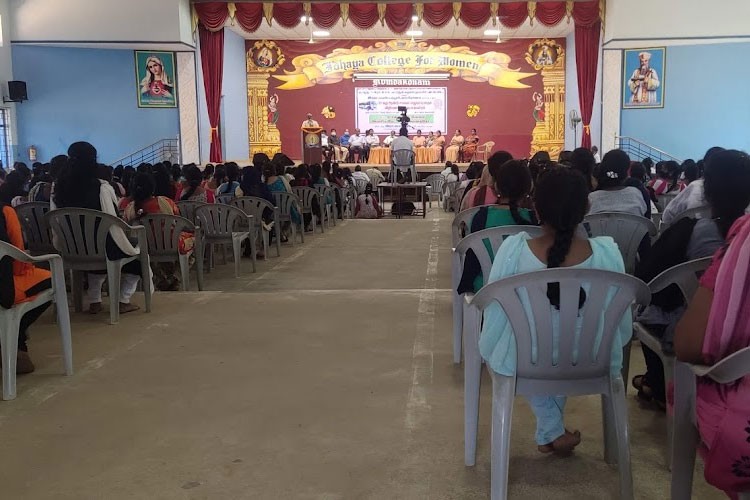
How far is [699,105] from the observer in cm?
1468

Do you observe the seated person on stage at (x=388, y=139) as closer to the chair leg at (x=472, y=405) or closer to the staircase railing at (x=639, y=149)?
the staircase railing at (x=639, y=149)

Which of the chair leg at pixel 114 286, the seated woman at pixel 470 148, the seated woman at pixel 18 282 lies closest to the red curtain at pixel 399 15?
the seated woman at pixel 470 148

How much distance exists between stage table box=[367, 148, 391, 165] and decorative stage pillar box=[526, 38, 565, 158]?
11.7ft

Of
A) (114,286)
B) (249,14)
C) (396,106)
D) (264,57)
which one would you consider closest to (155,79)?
(249,14)

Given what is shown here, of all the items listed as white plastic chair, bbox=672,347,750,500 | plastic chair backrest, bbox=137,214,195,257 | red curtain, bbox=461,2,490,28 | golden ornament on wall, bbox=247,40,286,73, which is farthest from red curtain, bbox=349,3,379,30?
white plastic chair, bbox=672,347,750,500

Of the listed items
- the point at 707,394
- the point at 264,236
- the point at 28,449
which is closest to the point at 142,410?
the point at 28,449

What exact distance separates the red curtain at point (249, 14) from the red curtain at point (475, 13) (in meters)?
3.78

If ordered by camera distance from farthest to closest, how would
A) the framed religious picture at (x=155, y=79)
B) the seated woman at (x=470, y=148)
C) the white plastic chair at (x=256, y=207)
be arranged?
the seated woman at (x=470, y=148)
the framed religious picture at (x=155, y=79)
the white plastic chair at (x=256, y=207)

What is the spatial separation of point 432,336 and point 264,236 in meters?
3.33

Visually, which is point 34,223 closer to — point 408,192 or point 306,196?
point 306,196

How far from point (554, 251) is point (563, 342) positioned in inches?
9.6

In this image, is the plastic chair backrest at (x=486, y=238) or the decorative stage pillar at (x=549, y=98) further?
the decorative stage pillar at (x=549, y=98)

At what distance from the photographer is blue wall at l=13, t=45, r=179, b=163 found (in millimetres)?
14039

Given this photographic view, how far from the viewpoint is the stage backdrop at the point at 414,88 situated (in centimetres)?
1681
